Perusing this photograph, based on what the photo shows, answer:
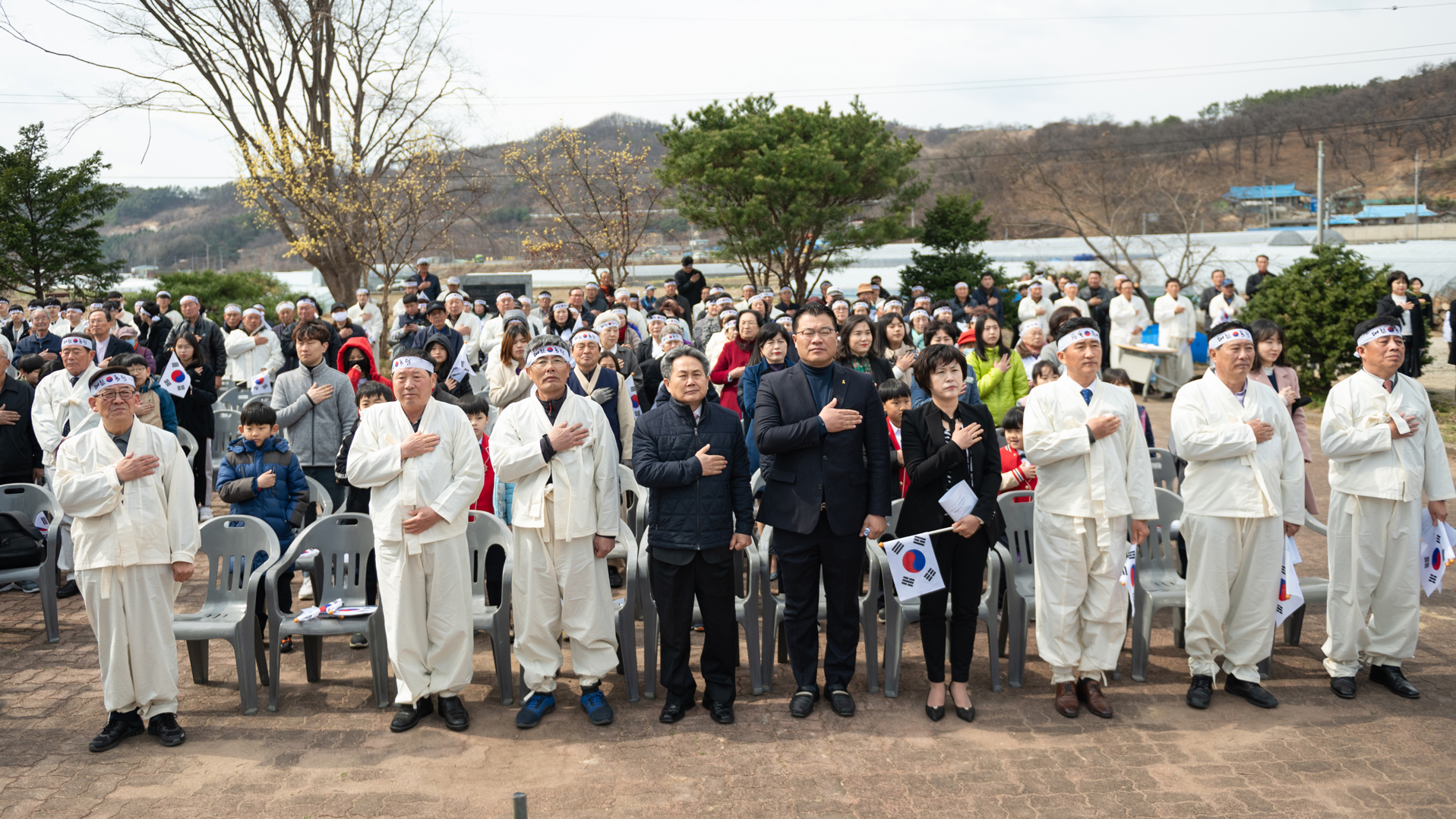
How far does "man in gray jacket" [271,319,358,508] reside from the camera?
6504mm

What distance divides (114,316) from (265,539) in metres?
8.76

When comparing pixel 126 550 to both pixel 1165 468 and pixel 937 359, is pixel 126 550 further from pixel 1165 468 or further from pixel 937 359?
pixel 1165 468

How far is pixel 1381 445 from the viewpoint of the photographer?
197 inches

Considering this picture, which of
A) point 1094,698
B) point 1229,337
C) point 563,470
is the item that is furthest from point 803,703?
point 1229,337

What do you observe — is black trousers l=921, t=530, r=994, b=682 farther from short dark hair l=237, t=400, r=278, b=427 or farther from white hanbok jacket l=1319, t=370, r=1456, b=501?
short dark hair l=237, t=400, r=278, b=427

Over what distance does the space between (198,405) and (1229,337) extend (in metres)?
8.19

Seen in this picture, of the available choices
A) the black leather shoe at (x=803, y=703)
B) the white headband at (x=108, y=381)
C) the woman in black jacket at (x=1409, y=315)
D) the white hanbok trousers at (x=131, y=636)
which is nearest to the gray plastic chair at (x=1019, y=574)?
the black leather shoe at (x=803, y=703)

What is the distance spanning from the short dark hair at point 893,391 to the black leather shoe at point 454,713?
3121mm

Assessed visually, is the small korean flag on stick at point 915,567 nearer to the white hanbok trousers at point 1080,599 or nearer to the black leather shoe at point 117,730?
the white hanbok trousers at point 1080,599

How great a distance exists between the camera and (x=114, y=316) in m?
11.9

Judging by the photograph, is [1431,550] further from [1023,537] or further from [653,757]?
[653,757]

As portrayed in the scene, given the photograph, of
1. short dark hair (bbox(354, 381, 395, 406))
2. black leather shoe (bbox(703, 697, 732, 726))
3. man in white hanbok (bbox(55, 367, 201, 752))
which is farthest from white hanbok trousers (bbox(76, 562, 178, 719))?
black leather shoe (bbox(703, 697, 732, 726))

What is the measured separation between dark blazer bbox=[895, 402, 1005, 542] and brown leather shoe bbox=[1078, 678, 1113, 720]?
916 millimetres

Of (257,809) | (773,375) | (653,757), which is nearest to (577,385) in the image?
(773,375)
